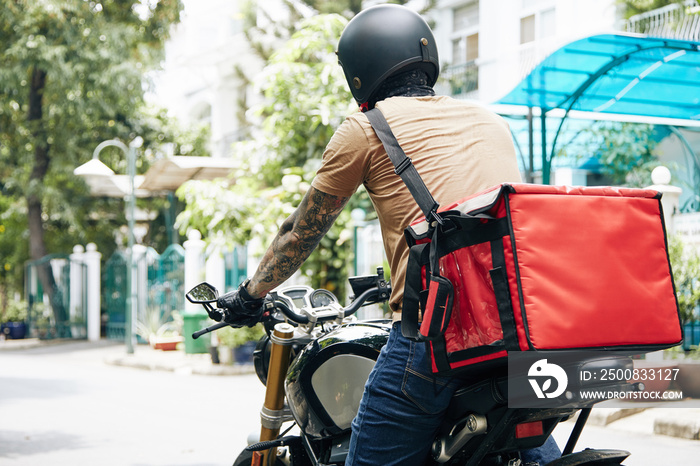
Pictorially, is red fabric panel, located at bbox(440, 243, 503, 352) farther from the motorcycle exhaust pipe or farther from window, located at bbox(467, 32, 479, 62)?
window, located at bbox(467, 32, 479, 62)

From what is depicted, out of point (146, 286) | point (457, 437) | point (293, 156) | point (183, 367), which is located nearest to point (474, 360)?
point (457, 437)

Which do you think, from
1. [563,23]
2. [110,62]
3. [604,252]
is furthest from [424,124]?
[110,62]

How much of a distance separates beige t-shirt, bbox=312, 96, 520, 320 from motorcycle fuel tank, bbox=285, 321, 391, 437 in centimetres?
30

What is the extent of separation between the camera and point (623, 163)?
467 inches

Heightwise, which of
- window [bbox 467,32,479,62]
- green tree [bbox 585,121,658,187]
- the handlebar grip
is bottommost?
the handlebar grip

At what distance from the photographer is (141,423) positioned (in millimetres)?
7465

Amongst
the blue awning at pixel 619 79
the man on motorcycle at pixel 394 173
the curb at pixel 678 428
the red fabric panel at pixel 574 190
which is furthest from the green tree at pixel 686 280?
the red fabric panel at pixel 574 190

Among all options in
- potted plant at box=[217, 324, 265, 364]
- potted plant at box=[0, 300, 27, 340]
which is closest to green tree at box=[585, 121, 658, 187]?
potted plant at box=[217, 324, 265, 364]

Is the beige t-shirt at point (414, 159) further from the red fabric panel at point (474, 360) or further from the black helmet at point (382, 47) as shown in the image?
the red fabric panel at point (474, 360)

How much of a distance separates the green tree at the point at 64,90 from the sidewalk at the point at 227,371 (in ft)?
7.94

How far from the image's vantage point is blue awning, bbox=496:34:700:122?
7777 millimetres

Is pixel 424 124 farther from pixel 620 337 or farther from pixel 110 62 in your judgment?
pixel 110 62

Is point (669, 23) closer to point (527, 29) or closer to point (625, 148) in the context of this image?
point (625, 148)

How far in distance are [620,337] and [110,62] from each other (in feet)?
61.7
